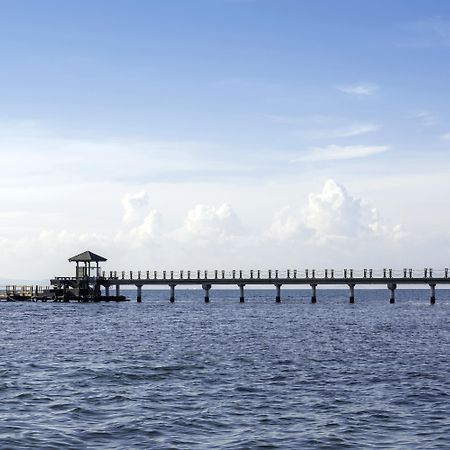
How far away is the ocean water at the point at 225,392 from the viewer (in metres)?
20.1

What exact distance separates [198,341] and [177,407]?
22.4m

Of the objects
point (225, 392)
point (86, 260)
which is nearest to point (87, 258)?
Result: point (86, 260)

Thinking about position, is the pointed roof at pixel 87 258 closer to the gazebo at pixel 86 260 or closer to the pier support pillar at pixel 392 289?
the gazebo at pixel 86 260

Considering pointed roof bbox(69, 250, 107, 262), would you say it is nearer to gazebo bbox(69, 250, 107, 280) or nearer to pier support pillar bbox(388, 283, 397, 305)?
gazebo bbox(69, 250, 107, 280)

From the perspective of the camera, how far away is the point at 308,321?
68.5 m

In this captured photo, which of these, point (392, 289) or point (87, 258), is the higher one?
point (87, 258)

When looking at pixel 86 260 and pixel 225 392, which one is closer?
pixel 225 392

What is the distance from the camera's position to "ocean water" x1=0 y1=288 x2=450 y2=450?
20.1 meters

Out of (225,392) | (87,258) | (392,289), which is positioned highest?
(87,258)

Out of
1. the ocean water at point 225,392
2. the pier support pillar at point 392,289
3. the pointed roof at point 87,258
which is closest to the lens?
the ocean water at point 225,392

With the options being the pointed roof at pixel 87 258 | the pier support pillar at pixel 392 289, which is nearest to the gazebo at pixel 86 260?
the pointed roof at pixel 87 258

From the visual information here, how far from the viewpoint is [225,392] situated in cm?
2658

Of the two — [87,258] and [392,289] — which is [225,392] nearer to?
[87,258]

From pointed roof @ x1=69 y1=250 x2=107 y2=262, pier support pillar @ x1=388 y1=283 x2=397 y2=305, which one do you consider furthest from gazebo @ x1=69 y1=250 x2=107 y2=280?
pier support pillar @ x1=388 y1=283 x2=397 y2=305
